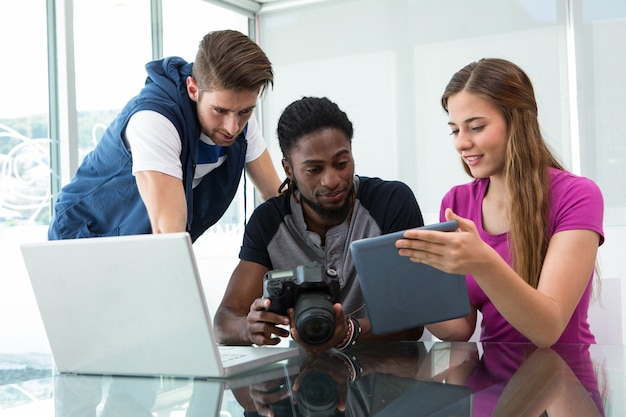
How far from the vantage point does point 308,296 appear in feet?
4.30

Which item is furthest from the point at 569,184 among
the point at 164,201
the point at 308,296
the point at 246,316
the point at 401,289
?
the point at 164,201

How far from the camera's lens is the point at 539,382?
3.59ft

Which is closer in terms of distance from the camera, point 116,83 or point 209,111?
point 209,111

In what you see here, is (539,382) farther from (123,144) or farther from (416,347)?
(123,144)

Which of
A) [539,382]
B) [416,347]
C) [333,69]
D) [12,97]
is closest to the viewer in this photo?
[539,382]

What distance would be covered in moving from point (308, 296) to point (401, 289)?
17 centimetres

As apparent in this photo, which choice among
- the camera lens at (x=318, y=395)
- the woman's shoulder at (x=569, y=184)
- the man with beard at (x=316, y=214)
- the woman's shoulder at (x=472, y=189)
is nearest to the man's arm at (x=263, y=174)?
the man with beard at (x=316, y=214)

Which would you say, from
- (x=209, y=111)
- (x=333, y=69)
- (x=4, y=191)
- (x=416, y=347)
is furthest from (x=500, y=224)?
(x=333, y=69)

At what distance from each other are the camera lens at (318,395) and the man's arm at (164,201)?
0.61 meters

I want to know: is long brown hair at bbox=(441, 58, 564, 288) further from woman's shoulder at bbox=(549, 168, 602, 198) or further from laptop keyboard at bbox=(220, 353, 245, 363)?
laptop keyboard at bbox=(220, 353, 245, 363)

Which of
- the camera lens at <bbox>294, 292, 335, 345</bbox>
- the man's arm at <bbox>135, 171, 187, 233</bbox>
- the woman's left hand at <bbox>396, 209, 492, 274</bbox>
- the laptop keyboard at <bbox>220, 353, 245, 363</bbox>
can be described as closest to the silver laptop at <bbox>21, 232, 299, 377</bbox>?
the laptop keyboard at <bbox>220, 353, 245, 363</bbox>

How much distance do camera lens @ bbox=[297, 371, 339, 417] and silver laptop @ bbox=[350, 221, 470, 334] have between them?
173 millimetres

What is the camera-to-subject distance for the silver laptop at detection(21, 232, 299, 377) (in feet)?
3.66

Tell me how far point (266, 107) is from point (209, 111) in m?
3.25
